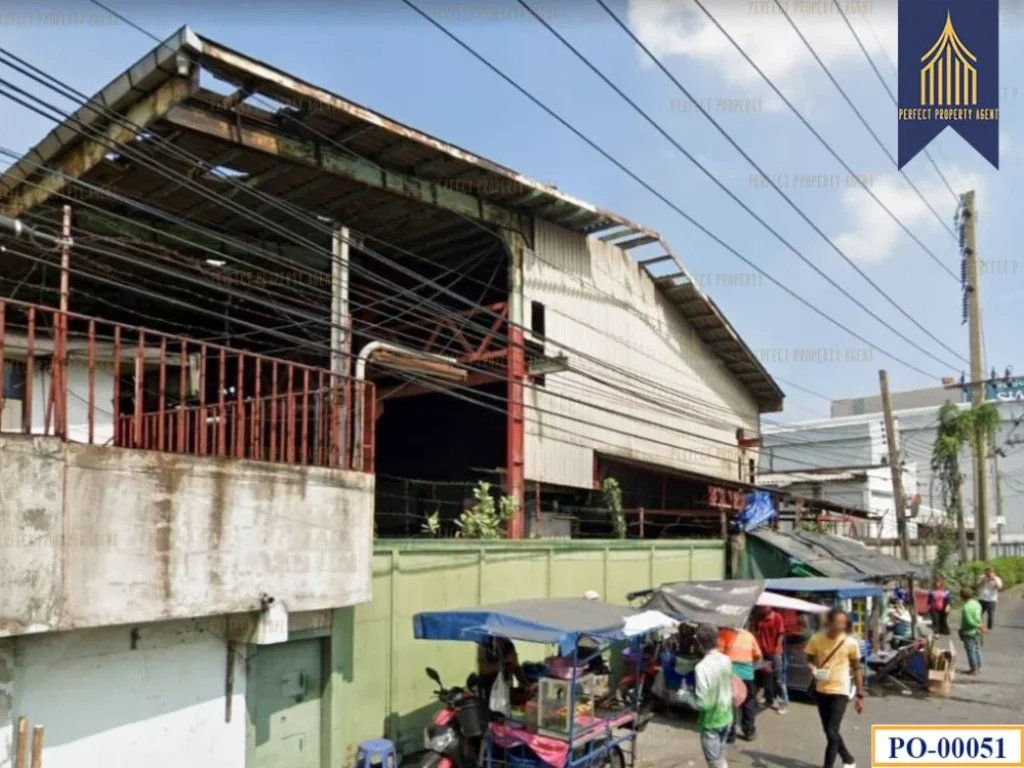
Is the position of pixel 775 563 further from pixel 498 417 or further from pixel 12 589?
pixel 12 589

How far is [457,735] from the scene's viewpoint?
8.55 m

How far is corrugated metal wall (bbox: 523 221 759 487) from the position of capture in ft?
58.9

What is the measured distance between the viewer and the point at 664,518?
24.1m

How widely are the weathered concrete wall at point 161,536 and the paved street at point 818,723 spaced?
4.76 meters

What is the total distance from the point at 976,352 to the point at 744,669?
17619mm

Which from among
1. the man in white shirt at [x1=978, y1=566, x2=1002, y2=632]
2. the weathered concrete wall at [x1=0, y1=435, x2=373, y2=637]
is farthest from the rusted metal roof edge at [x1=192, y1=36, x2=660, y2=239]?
the man in white shirt at [x1=978, y1=566, x2=1002, y2=632]

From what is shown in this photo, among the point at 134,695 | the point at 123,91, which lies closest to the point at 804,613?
the point at 134,695

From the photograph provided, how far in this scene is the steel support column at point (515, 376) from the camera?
55.2ft

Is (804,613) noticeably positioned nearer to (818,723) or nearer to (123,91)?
(818,723)

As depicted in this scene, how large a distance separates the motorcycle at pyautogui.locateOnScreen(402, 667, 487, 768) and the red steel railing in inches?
106

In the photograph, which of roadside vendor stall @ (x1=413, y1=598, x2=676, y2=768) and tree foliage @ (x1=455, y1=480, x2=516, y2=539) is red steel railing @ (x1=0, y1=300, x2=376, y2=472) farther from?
tree foliage @ (x1=455, y1=480, x2=516, y2=539)

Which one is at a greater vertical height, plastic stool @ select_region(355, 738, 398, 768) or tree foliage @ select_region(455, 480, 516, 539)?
tree foliage @ select_region(455, 480, 516, 539)

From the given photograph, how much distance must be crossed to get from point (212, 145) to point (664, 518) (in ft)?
52.3

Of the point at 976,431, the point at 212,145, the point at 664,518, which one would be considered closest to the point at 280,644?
the point at 212,145
